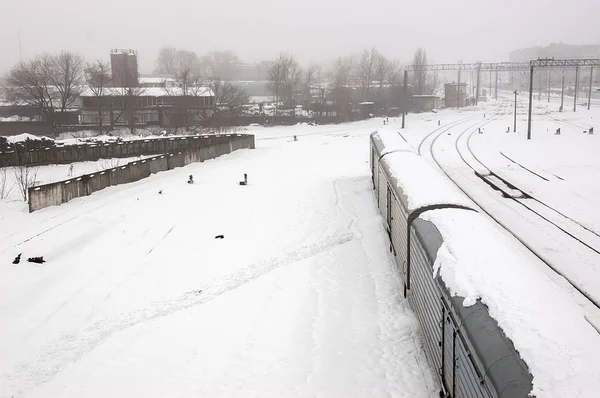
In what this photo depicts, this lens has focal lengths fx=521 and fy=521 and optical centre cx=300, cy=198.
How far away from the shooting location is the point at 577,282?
14055 millimetres

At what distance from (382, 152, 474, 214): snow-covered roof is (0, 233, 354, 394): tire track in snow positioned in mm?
4009

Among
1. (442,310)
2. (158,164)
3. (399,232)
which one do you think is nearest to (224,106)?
(158,164)

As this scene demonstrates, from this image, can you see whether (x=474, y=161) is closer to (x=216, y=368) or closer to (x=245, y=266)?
(x=245, y=266)

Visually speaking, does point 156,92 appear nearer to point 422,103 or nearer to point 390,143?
point 422,103

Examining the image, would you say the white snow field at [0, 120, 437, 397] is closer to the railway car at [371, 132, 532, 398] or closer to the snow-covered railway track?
the railway car at [371, 132, 532, 398]

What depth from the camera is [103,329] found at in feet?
40.1

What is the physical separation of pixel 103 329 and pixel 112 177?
1984cm

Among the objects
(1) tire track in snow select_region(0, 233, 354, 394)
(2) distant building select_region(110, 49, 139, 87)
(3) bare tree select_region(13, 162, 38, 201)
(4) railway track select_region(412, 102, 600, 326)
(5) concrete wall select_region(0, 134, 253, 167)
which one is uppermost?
(2) distant building select_region(110, 49, 139, 87)

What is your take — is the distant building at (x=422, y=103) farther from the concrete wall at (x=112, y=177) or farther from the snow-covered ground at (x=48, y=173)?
the snow-covered ground at (x=48, y=173)

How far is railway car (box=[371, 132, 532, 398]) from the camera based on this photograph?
520cm

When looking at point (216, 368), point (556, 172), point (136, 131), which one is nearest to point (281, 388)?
point (216, 368)

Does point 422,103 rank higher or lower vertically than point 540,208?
higher

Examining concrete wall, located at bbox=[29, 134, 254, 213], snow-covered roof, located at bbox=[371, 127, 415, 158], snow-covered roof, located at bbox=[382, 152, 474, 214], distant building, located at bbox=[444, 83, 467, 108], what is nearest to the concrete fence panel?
concrete wall, located at bbox=[29, 134, 254, 213]

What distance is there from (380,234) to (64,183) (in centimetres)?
1644
